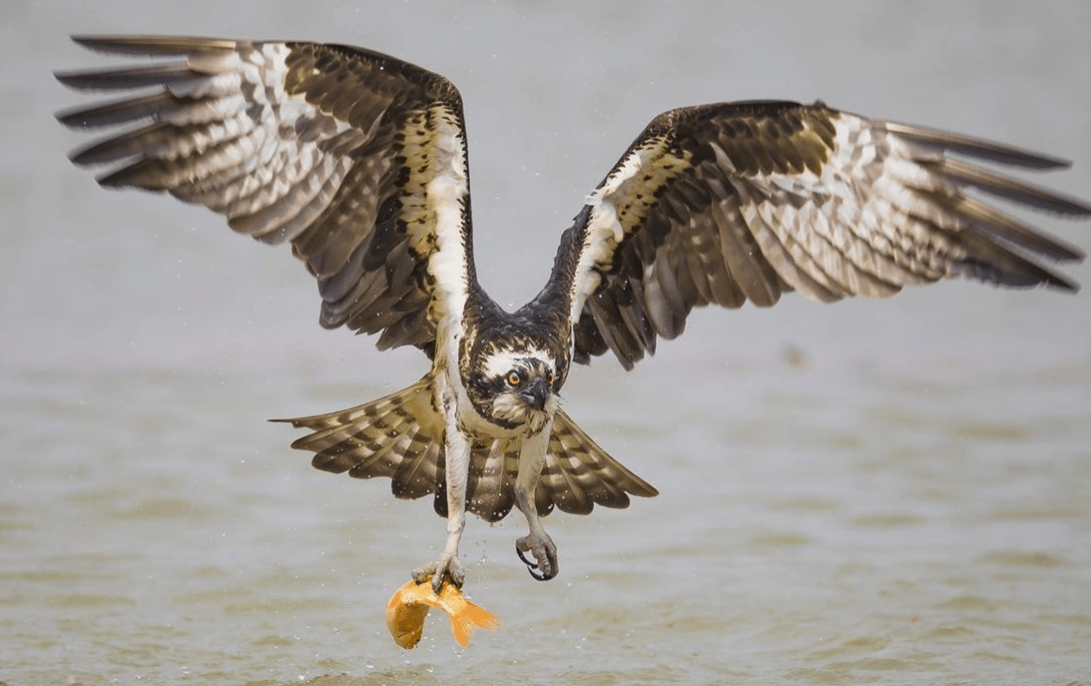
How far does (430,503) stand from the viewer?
32.6ft

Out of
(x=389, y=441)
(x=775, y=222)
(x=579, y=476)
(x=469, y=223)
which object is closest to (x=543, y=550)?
(x=579, y=476)

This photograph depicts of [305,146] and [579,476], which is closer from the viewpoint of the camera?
[305,146]

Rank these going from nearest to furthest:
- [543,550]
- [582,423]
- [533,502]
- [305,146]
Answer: [305,146], [543,550], [533,502], [582,423]

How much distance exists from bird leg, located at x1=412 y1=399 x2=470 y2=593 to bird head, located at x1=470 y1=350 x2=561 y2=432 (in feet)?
0.93

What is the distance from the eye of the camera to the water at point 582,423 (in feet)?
26.3

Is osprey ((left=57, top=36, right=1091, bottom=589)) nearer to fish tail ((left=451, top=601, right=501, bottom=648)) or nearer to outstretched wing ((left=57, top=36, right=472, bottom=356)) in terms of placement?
outstretched wing ((left=57, top=36, right=472, bottom=356))

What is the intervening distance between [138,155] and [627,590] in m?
3.69

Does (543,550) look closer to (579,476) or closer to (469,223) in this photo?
(579,476)

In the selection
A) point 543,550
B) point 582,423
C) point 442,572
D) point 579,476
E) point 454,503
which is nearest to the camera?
point 442,572

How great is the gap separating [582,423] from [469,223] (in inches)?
162

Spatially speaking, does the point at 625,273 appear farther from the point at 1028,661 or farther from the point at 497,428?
the point at 1028,661

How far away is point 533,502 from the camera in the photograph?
290 inches

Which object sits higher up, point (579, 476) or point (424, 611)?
point (579, 476)

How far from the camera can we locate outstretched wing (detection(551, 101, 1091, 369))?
22.3 ft
